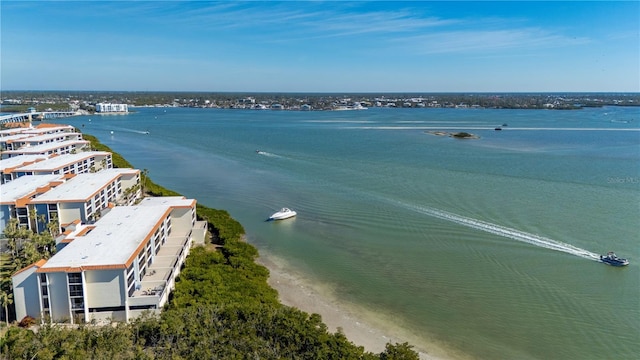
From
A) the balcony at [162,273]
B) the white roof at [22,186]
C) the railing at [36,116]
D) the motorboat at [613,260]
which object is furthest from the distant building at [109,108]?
the motorboat at [613,260]

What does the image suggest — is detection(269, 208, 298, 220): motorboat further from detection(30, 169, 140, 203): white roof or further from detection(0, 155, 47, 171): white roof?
detection(0, 155, 47, 171): white roof

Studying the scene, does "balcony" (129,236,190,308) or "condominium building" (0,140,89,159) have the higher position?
"condominium building" (0,140,89,159)

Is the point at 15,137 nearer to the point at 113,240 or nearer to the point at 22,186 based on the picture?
the point at 22,186

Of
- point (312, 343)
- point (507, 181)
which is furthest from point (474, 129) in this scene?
point (312, 343)

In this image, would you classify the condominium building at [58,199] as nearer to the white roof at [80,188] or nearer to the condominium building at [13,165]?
the white roof at [80,188]

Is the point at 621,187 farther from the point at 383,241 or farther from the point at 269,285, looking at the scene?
the point at 269,285

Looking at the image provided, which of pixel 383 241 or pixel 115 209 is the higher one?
pixel 115 209

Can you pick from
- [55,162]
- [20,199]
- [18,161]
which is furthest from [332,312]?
[18,161]

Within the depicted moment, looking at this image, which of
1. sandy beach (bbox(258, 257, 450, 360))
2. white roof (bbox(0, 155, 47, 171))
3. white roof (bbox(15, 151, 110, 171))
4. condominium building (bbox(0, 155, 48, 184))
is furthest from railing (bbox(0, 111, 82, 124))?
sandy beach (bbox(258, 257, 450, 360))
